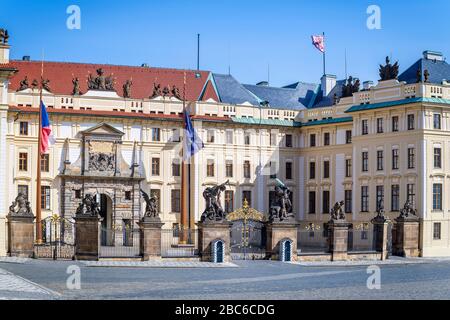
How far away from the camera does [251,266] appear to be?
1615 inches

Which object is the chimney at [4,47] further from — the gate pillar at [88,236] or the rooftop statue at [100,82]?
the rooftop statue at [100,82]

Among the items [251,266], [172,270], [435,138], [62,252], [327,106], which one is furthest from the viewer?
[327,106]

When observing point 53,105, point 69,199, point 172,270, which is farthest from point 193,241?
point 172,270

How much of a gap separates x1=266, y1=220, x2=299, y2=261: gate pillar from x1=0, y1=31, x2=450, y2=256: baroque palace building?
36.3ft

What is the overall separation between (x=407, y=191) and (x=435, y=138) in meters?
3.46

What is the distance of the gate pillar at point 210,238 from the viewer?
43500 mm

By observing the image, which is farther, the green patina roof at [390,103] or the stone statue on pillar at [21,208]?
the green patina roof at [390,103]

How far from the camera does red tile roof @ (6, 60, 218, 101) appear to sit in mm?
66000

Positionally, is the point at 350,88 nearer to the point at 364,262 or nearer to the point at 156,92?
the point at 156,92

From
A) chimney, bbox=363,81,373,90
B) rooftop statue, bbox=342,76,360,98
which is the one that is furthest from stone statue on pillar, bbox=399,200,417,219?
chimney, bbox=363,81,373,90

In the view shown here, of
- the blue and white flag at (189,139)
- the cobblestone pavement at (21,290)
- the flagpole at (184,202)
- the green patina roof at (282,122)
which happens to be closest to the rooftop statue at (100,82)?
the flagpole at (184,202)

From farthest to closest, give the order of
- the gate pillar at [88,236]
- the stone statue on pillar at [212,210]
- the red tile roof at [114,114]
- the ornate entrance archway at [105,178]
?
1. the ornate entrance archway at [105,178]
2. the red tile roof at [114,114]
3. the stone statue on pillar at [212,210]
4. the gate pillar at [88,236]

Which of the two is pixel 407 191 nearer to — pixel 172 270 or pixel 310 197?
pixel 310 197

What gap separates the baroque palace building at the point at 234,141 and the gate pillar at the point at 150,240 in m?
16.0
